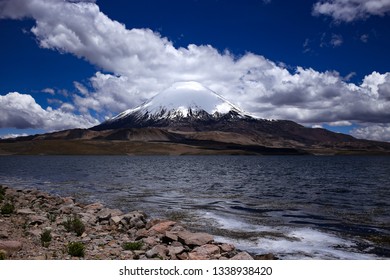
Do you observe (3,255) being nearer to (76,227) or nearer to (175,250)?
(175,250)

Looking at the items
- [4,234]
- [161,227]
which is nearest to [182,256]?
[161,227]

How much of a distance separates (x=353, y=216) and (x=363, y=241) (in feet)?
28.1

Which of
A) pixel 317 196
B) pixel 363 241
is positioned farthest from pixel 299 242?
pixel 317 196

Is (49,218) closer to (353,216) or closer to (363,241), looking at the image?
(363,241)

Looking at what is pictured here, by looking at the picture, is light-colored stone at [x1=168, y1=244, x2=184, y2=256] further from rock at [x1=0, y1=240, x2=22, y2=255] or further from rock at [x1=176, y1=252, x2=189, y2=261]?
rock at [x1=0, y1=240, x2=22, y2=255]

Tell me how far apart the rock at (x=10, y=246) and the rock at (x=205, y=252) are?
20.8ft

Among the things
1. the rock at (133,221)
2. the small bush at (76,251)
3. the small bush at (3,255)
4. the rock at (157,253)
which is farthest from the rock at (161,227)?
the small bush at (3,255)

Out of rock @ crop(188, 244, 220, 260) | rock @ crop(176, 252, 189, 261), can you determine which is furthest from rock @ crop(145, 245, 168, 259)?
rock @ crop(188, 244, 220, 260)

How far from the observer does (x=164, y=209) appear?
31625mm

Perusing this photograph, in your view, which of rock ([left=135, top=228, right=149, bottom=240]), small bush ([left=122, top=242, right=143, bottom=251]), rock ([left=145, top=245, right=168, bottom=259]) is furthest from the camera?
rock ([left=135, top=228, right=149, bottom=240])

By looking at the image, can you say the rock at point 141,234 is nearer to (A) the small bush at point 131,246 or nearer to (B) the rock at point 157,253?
(A) the small bush at point 131,246

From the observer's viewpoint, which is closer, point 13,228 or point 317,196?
point 13,228

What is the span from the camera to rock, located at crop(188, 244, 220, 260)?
14.9 m

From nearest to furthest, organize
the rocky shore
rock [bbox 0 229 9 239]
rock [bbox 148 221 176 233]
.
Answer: the rocky shore, rock [bbox 0 229 9 239], rock [bbox 148 221 176 233]
